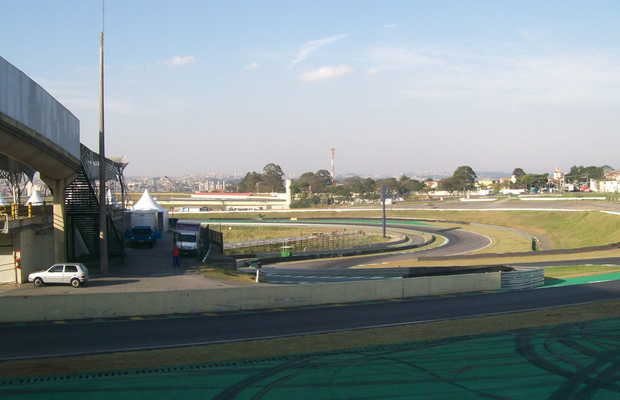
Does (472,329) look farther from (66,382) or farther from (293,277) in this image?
(293,277)

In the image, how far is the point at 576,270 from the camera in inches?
1314

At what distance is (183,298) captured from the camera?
20.5m

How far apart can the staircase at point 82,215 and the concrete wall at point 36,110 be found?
2.58 m

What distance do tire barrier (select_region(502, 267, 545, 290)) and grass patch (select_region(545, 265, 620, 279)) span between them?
3358 mm

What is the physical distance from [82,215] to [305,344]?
732 inches

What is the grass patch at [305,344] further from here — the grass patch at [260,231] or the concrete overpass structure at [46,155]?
the grass patch at [260,231]

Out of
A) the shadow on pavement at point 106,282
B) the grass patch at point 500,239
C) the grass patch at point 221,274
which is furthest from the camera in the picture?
the grass patch at point 500,239

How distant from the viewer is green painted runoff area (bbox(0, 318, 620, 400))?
11930mm

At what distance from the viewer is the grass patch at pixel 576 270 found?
3194cm

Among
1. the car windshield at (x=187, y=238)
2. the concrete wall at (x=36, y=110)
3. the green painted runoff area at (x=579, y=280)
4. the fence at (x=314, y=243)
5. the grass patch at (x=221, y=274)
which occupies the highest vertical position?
the concrete wall at (x=36, y=110)

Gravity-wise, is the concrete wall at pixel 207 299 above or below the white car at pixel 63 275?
below

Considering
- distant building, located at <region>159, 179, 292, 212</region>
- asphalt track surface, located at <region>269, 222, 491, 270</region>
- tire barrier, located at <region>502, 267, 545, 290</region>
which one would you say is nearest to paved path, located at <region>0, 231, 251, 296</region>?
asphalt track surface, located at <region>269, 222, 491, 270</region>

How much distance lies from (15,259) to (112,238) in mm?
7988

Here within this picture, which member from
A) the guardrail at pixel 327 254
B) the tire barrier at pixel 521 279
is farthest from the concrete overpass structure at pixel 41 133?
the tire barrier at pixel 521 279
